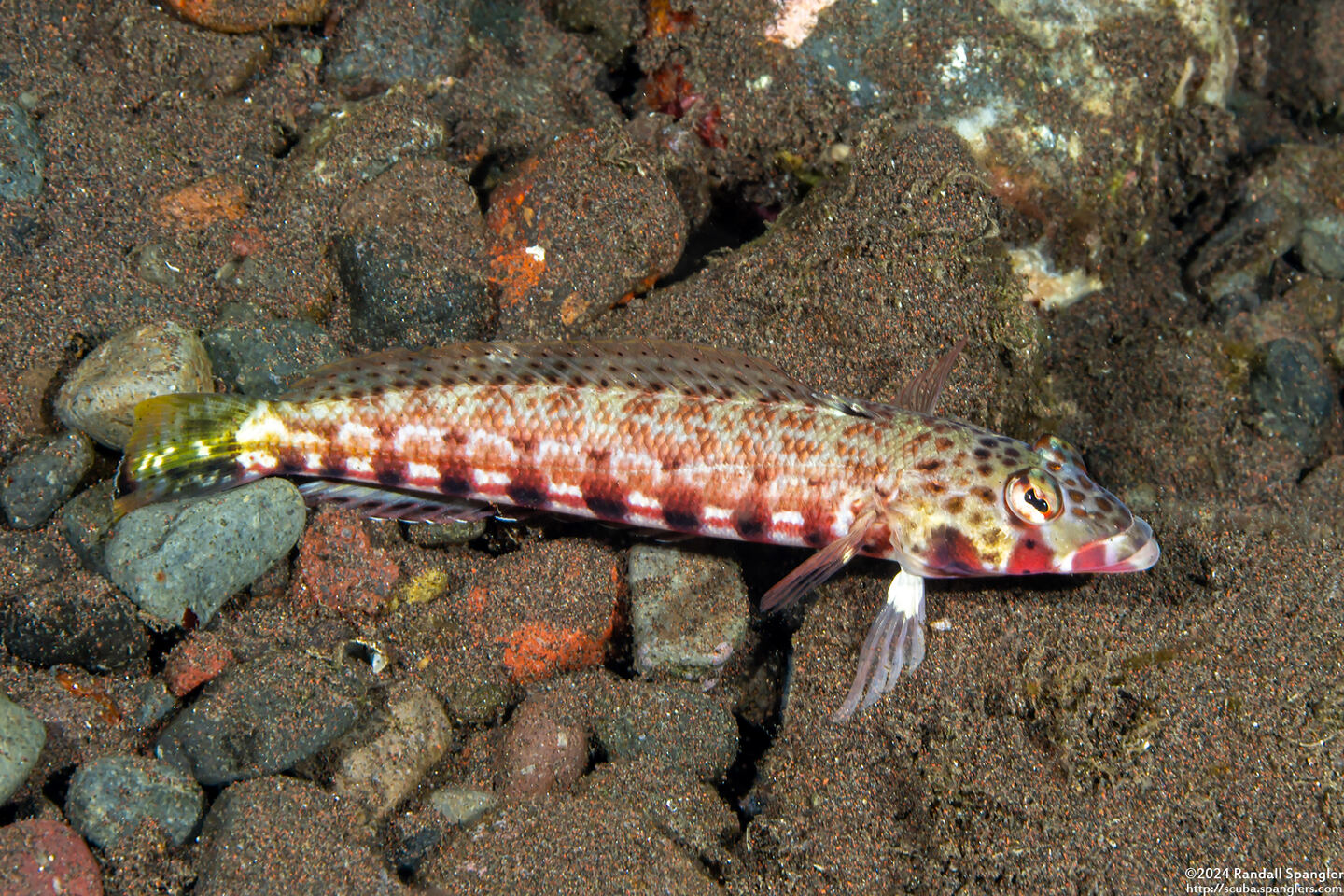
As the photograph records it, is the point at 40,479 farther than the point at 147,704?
Yes

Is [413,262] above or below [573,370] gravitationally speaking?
above

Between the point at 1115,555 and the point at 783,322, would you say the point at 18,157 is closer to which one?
the point at 783,322

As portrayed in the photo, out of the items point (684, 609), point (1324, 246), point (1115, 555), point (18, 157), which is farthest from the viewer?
point (1324, 246)

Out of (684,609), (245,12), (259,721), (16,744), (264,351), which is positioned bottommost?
(684,609)

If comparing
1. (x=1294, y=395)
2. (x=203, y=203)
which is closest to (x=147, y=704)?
(x=203, y=203)

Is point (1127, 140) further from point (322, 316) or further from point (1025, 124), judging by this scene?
point (322, 316)

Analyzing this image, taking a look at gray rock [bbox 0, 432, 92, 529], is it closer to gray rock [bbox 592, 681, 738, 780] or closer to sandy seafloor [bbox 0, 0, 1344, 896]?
sandy seafloor [bbox 0, 0, 1344, 896]

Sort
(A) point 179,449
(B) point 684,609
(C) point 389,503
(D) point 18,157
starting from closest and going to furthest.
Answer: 1. (A) point 179,449
2. (B) point 684,609
3. (C) point 389,503
4. (D) point 18,157

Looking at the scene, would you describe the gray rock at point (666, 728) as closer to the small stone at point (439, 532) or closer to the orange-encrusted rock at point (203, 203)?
the small stone at point (439, 532)

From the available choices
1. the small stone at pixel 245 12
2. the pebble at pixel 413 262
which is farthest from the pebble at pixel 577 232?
the small stone at pixel 245 12
